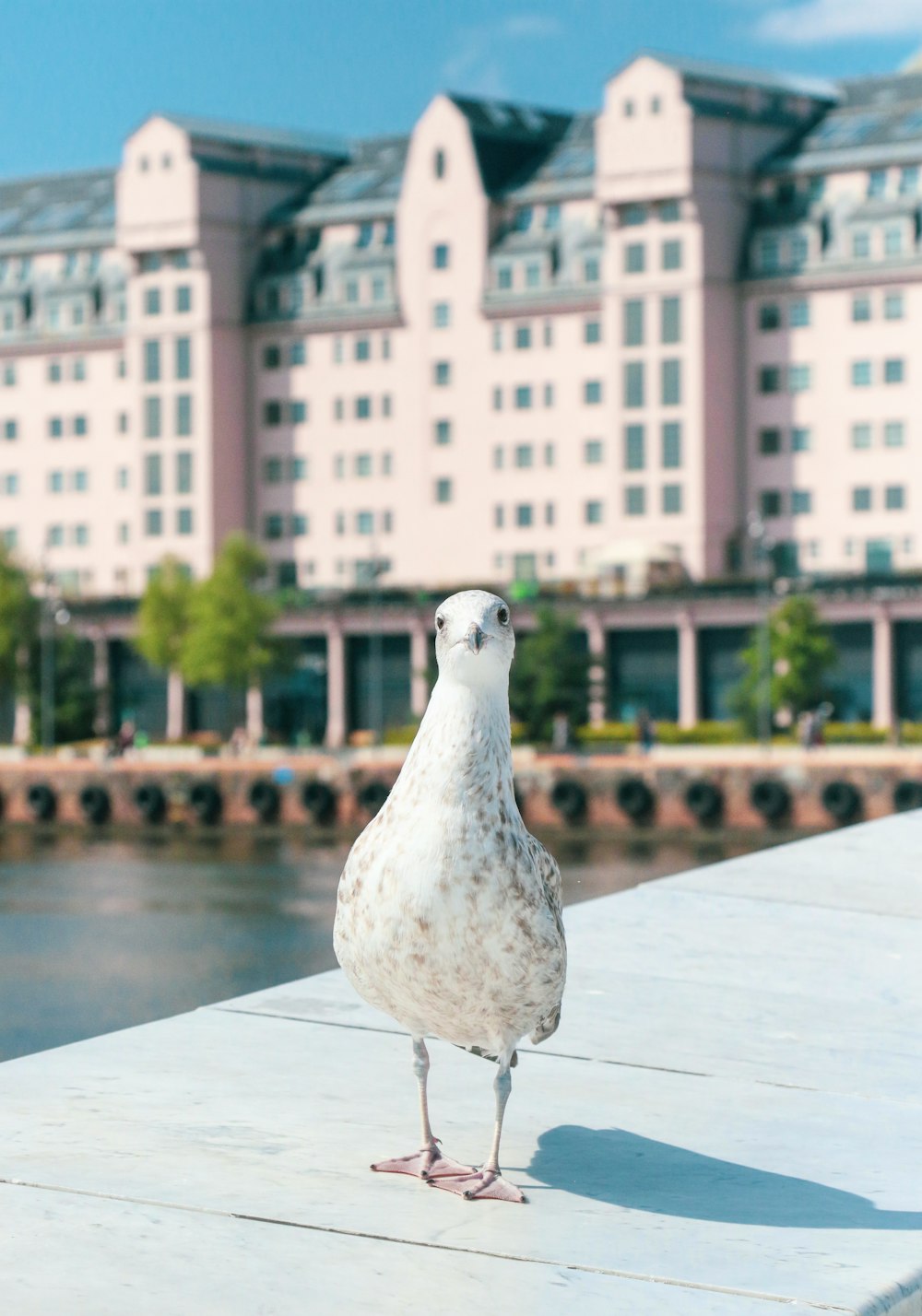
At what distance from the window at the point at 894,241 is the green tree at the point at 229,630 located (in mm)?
32547

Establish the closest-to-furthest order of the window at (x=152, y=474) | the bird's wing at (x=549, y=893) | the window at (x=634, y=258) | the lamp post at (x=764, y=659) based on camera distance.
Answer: the bird's wing at (x=549, y=893) < the lamp post at (x=764, y=659) < the window at (x=634, y=258) < the window at (x=152, y=474)

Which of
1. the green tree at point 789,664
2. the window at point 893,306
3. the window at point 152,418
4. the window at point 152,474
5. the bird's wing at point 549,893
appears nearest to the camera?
the bird's wing at point 549,893

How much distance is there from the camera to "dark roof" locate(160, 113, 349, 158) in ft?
374

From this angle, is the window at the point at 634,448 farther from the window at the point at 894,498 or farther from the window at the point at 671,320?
the window at the point at 894,498

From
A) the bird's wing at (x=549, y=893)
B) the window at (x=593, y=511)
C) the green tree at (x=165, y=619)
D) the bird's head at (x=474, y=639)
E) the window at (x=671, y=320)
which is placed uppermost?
the window at (x=671, y=320)

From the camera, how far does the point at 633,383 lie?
10212cm

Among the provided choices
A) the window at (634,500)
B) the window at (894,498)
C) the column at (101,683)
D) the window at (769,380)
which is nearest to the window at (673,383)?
the window at (634,500)

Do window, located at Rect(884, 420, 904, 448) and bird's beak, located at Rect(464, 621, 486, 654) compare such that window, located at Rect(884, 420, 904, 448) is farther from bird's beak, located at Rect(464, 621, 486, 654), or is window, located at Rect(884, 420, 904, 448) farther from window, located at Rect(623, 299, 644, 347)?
bird's beak, located at Rect(464, 621, 486, 654)

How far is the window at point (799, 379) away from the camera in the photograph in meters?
102

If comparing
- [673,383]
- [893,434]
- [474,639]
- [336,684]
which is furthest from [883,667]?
[474,639]

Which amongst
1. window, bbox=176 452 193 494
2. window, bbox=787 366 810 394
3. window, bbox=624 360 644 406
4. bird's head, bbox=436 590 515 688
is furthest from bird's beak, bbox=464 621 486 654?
window, bbox=176 452 193 494

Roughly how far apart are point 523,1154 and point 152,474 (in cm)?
10713

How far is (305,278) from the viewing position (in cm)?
11400

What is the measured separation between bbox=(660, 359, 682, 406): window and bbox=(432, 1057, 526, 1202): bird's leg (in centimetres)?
9437
